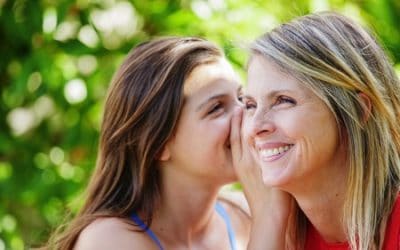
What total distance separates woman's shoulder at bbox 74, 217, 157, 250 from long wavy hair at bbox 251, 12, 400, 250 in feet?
2.32

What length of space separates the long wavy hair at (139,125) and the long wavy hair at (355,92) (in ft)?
1.78

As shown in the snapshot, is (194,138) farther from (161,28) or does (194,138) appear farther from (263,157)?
(161,28)

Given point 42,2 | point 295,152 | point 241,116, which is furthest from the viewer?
point 42,2

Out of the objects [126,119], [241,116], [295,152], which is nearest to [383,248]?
[295,152]

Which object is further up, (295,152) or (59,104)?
(295,152)

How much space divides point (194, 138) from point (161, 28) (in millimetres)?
1215

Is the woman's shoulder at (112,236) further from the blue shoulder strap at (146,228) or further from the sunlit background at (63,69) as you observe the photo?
the sunlit background at (63,69)

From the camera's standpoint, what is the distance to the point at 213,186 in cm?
331

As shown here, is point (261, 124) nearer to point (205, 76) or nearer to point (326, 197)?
point (326, 197)

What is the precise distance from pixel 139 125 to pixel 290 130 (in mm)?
761

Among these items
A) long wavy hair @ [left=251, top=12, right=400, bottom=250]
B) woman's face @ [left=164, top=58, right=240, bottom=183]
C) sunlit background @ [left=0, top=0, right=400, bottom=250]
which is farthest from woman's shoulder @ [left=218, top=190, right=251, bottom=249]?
long wavy hair @ [left=251, top=12, right=400, bottom=250]

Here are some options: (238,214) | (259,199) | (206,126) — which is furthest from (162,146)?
(238,214)

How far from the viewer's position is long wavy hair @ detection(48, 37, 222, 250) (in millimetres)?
3236

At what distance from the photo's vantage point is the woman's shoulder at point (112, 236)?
10.2 ft
